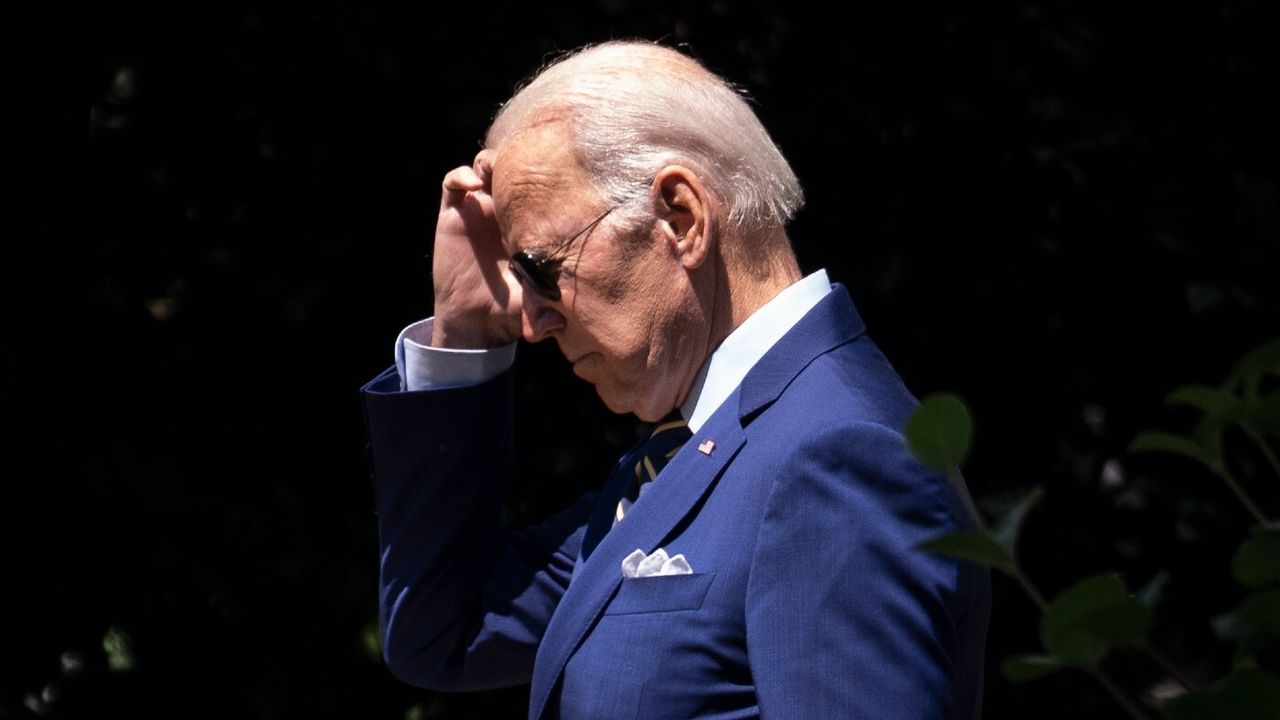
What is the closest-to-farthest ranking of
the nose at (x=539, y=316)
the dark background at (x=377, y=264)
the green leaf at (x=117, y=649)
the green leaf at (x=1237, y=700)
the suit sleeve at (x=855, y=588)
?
1. the green leaf at (x=1237, y=700)
2. the suit sleeve at (x=855, y=588)
3. the nose at (x=539, y=316)
4. the dark background at (x=377, y=264)
5. the green leaf at (x=117, y=649)

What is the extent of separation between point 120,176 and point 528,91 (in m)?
1.25

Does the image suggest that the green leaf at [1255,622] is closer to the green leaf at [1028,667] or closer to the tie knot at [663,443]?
the green leaf at [1028,667]

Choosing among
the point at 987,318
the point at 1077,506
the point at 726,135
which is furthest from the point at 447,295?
the point at 1077,506

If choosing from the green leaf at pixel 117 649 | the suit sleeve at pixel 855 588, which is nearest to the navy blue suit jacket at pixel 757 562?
the suit sleeve at pixel 855 588

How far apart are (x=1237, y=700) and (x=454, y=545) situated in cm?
155

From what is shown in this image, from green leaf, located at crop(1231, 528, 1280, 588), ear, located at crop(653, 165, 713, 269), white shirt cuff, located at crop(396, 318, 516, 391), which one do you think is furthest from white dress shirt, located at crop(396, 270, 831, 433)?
Answer: green leaf, located at crop(1231, 528, 1280, 588)

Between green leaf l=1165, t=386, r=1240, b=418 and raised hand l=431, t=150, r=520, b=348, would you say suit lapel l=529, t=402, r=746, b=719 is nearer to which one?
raised hand l=431, t=150, r=520, b=348

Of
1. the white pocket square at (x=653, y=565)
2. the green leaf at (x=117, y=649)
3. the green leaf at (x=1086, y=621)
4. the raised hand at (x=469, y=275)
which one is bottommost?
the green leaf at (x=117, y=649)

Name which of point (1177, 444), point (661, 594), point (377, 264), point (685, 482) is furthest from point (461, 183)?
point (1177, 444)

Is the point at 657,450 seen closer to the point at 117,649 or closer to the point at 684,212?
the point at 684,212

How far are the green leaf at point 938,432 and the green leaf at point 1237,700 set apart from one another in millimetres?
132

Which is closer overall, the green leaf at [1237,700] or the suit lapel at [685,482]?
the green leaf at [1237,700]

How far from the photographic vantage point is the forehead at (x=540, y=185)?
176 centimetres

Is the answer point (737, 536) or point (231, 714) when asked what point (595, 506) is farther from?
point (231, 714)
